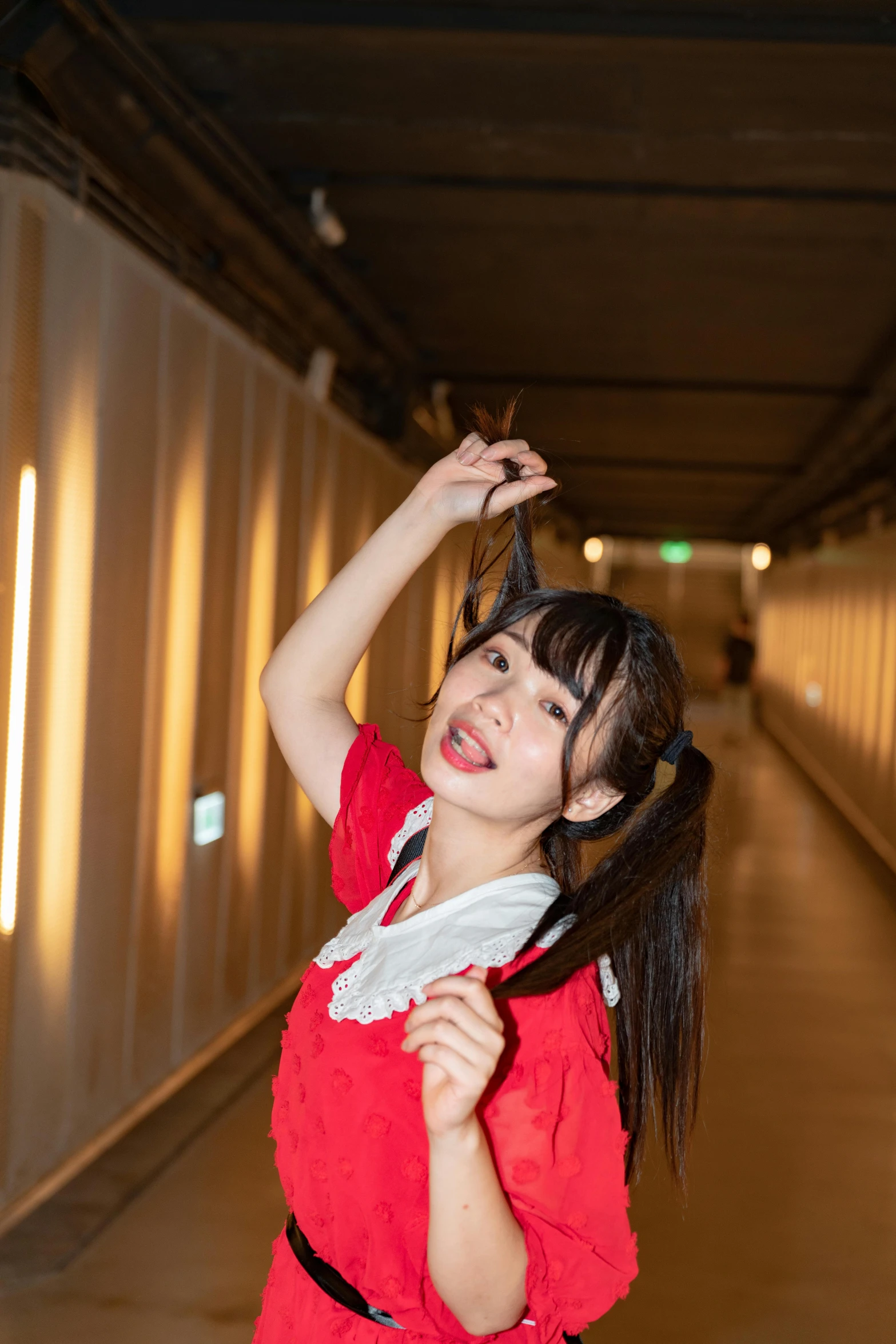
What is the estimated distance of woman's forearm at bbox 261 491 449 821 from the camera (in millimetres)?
1634

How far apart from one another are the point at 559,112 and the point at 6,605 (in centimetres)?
244

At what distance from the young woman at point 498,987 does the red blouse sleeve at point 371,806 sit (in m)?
0.08

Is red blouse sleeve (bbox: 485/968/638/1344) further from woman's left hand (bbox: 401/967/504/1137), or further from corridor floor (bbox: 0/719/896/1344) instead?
corridor floor (bbox: 0/719/896/1344)

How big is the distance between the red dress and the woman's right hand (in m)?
0.54

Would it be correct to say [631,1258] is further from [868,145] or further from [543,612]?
[868,145]

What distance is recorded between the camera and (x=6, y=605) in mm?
3092

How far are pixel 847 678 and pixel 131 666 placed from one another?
10091mm

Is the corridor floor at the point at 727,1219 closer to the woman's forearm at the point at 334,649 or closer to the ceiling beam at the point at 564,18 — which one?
the woman's forearm at the point at 334,649

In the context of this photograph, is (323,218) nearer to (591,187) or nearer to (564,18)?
(591,187)

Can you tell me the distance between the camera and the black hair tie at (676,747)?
61.6 inches

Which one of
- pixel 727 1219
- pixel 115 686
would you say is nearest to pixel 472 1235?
pixel 115 686

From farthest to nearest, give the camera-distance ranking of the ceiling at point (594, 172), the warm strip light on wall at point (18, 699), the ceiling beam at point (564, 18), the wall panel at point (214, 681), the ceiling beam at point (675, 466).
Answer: the ceiling beam at point (675, 466)
the wall panel at point (214, 681)
the ceiling at point (594, 172)
the ceiling beam at point (564, 18)
the warm strip light on wall at point (18, 699)

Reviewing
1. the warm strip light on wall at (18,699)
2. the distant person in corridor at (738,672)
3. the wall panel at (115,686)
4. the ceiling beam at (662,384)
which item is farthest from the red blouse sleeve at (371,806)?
the distant person in corridor at (738,672)

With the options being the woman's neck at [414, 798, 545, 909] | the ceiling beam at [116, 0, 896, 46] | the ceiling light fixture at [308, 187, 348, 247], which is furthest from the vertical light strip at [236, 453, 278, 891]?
the woman's neck at [414, 798, 545, 909]
